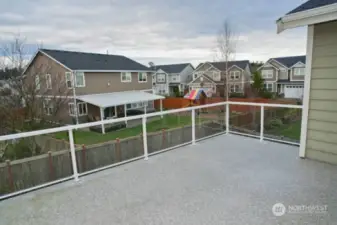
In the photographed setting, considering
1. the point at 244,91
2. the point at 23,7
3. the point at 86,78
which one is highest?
the point at 23,7

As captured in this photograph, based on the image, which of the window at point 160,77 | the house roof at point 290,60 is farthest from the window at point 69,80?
the house roof at point 290,60

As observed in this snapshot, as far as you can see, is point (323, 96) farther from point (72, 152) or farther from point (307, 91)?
point (72, 152)

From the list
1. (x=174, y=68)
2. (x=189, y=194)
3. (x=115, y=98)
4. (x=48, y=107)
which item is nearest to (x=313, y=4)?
(x=189, y=194)

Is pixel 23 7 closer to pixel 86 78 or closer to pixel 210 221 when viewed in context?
pixel 86 78

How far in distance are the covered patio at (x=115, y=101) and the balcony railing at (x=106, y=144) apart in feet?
32.8

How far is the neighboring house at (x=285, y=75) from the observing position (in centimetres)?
Result: 2591

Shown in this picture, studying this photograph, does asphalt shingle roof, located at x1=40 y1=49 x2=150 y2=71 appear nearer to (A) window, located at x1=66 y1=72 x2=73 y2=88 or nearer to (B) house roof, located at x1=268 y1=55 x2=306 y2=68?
(A) window, located at x1=66 y1=72 x2=73 y2=88

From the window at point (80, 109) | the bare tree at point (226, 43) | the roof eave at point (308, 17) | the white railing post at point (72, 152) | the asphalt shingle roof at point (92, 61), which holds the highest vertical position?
the bare tree at point (226, 43)

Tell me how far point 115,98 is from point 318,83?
1492 cm

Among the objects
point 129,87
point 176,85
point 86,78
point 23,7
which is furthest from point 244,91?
point 23,7

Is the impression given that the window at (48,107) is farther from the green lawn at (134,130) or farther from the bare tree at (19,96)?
the green lawn at (134,130)

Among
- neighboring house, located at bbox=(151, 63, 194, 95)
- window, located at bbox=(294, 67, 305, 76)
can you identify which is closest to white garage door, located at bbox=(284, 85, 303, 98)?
window, located at bbox=(294, 67, 305, 76)

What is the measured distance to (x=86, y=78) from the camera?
16.6 meters

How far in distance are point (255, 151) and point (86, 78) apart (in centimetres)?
1492
